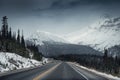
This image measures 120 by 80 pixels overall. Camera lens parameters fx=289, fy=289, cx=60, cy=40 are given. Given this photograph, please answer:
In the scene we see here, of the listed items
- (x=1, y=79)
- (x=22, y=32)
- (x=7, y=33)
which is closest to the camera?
(x=1, y=79)

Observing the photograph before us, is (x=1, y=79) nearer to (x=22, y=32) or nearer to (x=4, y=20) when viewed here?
(x=4, y=20)

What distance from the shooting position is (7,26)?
14975 centimetres

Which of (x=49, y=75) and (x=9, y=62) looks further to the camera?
(x=9, y=62)

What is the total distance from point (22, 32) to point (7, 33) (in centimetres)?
3024

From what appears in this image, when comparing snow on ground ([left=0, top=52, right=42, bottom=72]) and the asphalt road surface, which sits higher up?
snow on ground ([left=0, top=52, right=42, bottom=72])

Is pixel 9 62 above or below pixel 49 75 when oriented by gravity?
above

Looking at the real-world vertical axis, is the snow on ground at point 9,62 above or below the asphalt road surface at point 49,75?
above

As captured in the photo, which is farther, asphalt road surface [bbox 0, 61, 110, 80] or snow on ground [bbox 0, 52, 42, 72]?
snow on ground [bbox 0, 52, 42, 72]

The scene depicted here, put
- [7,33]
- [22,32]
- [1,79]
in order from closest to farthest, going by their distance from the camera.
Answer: [1,79], [7,33], [22,32]

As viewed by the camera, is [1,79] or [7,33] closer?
[1,79]

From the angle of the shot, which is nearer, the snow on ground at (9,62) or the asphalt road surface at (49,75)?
the asphalt road surface at (49,75)

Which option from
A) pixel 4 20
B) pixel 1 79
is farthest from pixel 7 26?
pixel 1 79

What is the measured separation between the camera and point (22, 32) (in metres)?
174

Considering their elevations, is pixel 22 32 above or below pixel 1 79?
above
